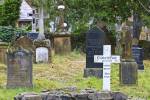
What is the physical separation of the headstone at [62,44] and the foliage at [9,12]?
21.6 m

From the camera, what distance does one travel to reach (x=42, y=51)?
21.0 meters

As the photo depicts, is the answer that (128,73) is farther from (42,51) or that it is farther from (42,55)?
(42,51)

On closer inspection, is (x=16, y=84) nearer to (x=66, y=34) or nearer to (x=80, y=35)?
(x=66, y=34)

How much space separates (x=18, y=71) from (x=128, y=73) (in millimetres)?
3477

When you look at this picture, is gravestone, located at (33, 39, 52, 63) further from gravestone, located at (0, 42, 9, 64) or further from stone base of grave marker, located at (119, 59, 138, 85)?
stone base of grave marker, located at (119, 59, 138, 85)

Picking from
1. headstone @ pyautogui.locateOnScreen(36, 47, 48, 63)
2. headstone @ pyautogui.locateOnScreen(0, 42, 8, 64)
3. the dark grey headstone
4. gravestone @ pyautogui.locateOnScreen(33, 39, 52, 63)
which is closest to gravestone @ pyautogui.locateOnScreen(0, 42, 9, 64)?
headstone @ pyautogui.locateOnScreen(0, 42, 8, 64)

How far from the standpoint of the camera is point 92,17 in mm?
28891

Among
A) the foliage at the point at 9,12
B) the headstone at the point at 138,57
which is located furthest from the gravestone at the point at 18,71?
the foliage at the point at 9,12

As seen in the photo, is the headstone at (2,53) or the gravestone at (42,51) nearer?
the headstone at (2,53)

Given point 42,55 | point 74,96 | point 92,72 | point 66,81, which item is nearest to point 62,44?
point 42,55

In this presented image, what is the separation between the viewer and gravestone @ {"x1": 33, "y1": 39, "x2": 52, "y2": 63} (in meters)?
20.8

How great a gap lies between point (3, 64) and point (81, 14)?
1256 cm

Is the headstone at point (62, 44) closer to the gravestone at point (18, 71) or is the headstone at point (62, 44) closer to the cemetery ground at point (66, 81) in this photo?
the cemetery ground at point (66, 81)

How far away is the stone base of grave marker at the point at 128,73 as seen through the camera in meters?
15.2
